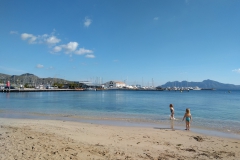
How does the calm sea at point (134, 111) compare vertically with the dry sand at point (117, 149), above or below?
below

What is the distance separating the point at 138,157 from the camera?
7.27m

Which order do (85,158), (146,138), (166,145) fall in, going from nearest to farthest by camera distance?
1. (85,158)
2. (166,145)
3. (146,138)

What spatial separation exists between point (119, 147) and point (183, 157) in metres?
2.85

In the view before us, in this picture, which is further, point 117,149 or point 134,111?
point 134,111

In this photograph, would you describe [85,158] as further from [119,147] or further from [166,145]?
[166,145]

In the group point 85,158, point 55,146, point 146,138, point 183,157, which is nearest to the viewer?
point 85,158

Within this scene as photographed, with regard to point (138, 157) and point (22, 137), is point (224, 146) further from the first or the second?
point (22, 137)

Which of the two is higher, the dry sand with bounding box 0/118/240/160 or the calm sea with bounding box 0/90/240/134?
the dry sand with bounding box 0/118/240/160

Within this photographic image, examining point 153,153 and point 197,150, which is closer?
point 153,153

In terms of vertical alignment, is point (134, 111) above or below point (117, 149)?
below

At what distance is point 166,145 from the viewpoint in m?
9.30

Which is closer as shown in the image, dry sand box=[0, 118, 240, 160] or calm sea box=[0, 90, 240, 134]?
dry sand box=[0, 118, 240, 160]

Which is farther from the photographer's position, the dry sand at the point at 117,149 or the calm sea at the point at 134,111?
the calm sea at the point at 134,111

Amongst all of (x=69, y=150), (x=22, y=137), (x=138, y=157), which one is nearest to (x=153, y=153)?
(x=138, y=157)
